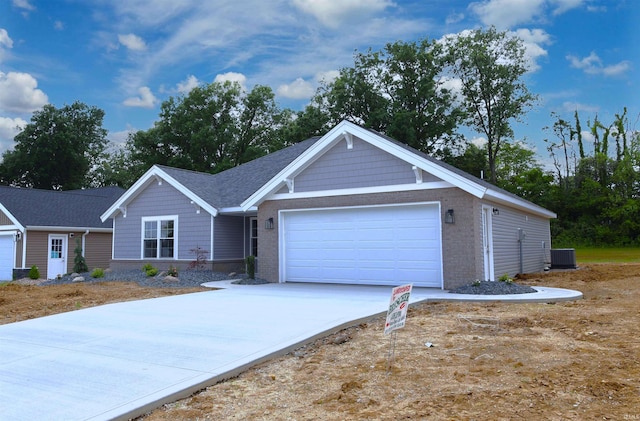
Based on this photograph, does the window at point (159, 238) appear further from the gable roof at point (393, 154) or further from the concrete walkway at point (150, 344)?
the concrete walkway at point (150, 344)

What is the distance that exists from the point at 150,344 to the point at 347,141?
8530 mm

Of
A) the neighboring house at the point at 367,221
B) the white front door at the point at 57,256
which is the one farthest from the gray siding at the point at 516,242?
the white front door at the point at 57,256

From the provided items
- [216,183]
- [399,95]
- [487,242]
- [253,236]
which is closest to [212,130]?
[399,95]

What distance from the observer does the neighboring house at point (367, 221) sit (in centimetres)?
1204

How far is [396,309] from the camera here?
17.4ft

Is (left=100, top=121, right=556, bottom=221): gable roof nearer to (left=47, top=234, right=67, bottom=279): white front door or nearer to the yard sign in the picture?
(left=47, top=234, right=67, bottom=279): white front door

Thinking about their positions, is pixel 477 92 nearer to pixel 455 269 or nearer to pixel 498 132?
pixel 498 132

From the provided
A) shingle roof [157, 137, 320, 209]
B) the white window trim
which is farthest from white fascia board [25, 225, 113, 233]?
shingle roof [157, 137, 320, 209]

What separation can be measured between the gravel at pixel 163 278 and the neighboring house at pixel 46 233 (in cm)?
508

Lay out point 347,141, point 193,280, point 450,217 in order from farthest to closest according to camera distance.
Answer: point 193,280
point 347,141
point 450,217

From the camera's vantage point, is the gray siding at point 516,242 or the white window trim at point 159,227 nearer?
the gray siding at point 516,242

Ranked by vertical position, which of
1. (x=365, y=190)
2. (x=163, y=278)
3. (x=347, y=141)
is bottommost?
(x=163, y=278)

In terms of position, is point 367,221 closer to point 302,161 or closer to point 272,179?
point 302,161

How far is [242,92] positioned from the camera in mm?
41906
